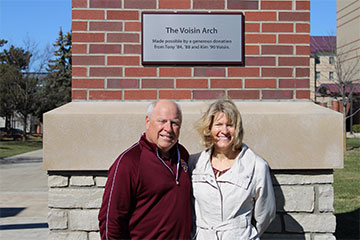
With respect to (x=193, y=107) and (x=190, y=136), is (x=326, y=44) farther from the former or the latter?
(x=190, y=136)

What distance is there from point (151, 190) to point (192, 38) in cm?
141

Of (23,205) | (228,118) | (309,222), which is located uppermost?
(228,118)

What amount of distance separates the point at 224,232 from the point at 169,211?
1.12ft

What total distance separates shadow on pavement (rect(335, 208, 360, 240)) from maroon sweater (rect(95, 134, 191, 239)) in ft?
13.7

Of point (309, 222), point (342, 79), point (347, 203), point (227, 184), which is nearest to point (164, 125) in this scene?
point (227, 184)

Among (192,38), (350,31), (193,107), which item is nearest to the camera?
(193,107)

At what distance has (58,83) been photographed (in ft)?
135

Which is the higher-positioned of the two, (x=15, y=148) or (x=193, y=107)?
(x=193, y=107)

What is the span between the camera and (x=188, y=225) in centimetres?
229

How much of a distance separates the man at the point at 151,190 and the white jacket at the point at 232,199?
10 centimetres

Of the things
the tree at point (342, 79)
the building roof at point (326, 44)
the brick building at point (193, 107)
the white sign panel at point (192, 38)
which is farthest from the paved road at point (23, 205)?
the building roof at point (326, 44)

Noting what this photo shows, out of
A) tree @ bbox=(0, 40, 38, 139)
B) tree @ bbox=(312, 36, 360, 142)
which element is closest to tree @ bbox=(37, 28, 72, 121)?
tree @ bbox=(0, 40, 38, 139)

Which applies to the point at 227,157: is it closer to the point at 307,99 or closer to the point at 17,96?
the point at 307,99

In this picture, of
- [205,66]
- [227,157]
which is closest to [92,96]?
[205,66]
